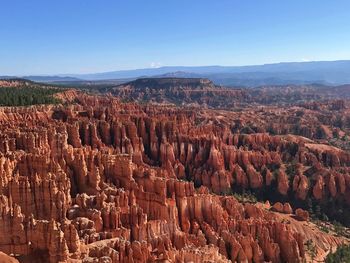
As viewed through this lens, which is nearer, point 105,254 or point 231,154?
point 105,254

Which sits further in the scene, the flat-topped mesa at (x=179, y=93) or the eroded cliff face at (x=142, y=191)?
A: the flat-topped mesa at (x=179, y=93)

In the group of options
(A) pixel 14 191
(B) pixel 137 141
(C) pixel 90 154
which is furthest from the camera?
(B) pixel 137 141

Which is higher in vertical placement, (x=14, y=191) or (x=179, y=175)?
(x=14, y=191)

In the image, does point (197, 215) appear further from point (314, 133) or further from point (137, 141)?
point (314, 133)

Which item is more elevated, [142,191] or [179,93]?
[142,191]

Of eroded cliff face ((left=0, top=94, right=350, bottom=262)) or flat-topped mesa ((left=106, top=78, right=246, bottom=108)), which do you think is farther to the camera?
flat-topped mesa ((left=106, top=78, right=246, bottom=108))

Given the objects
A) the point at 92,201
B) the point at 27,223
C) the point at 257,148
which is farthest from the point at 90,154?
the point at 257,148

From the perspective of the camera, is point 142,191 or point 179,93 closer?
point 142,191

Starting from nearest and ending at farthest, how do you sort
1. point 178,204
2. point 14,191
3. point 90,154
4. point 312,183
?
point 14,191 → point 178,204 → point 90,154 → point 312,183
